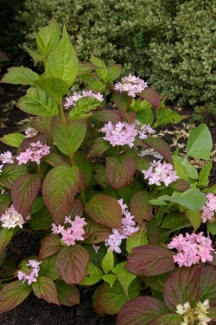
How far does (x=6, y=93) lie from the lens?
161 inches

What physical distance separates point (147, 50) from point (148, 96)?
1.75m

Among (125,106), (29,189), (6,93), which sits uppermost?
(125,106)

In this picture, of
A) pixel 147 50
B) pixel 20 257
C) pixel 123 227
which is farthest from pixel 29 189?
pixel 147 50

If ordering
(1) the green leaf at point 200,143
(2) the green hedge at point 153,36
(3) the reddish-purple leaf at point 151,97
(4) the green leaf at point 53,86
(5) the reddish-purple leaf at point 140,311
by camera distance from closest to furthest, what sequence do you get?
(4) the green leaf at point 53,86, (5) the reddish-purple leaf at point 140,311, (3) the reddish-purple leaf at point 151,97, (1) the green leaf at point 200,143, (2) the green hedge at point 153,36

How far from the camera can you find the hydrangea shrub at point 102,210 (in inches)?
64.2

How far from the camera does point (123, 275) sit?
172 centimetres

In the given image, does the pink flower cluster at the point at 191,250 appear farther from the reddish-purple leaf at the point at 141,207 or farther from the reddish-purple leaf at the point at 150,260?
the reddish-purple leaf at the point at 141,207

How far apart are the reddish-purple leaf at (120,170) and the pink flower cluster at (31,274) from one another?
40 centimetres

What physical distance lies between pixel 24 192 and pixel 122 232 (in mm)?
382

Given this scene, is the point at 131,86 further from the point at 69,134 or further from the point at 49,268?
the point at 49,268

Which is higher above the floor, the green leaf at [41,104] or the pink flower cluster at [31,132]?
the green leaf at [41,104]

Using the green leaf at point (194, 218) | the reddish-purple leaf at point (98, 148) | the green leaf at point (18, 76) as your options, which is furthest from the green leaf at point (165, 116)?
the green leaf at point (18, 76)

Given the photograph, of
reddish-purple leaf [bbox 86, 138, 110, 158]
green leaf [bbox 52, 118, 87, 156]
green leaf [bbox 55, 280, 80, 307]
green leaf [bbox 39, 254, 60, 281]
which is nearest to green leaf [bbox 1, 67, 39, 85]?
green leaf [bbox 52, 118, 87, 156]

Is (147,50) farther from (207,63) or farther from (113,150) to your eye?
(113,150)
